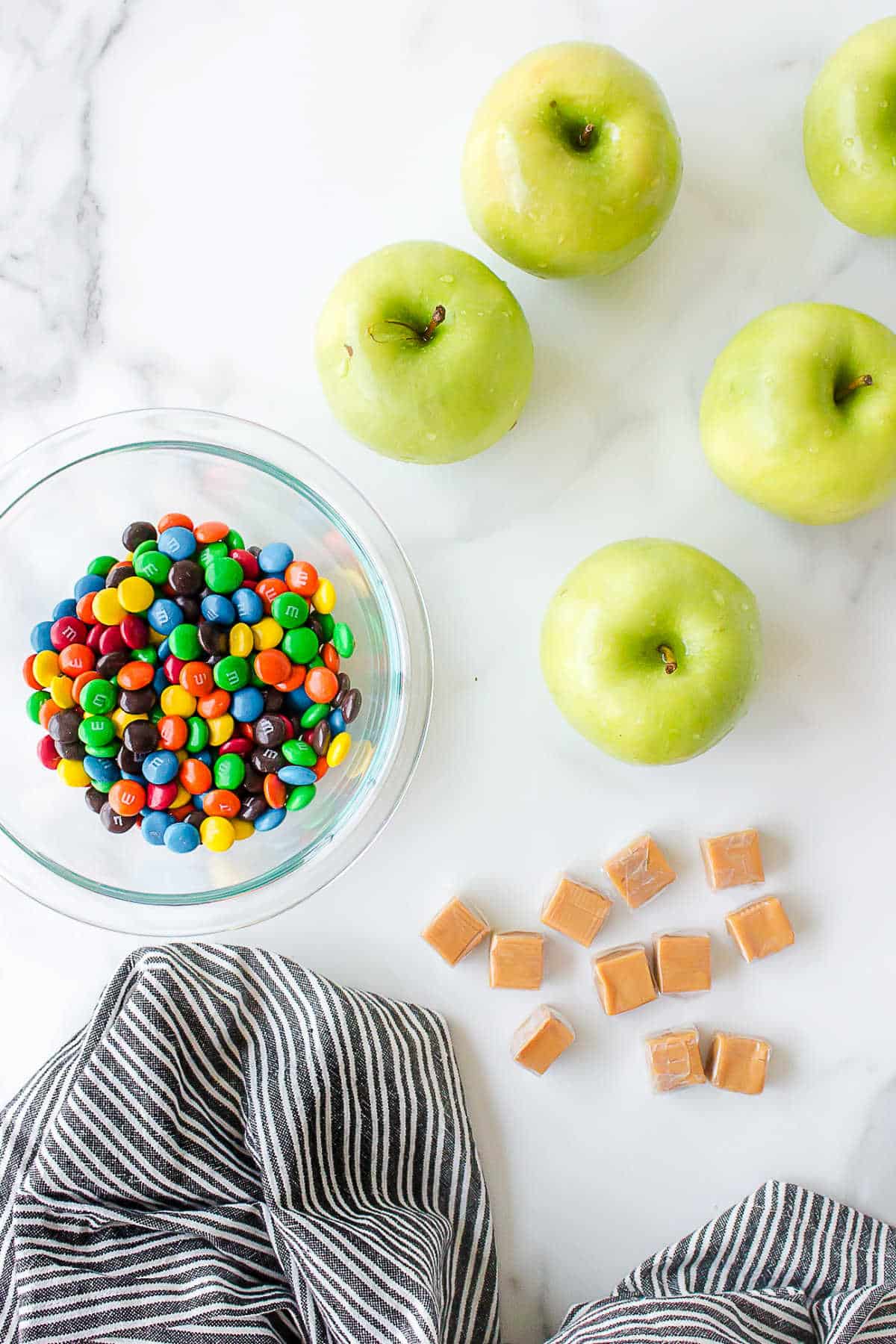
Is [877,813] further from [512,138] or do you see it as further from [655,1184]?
[512,138]

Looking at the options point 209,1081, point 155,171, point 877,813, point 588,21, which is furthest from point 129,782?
point 588,21

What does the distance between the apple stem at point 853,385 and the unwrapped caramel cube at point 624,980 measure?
21.1 inches

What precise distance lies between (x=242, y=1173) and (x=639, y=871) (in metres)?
0.47

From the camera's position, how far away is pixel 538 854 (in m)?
1.01

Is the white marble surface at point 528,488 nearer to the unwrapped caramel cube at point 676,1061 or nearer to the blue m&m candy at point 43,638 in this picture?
the unwrapped caramel cube at point 676,1061

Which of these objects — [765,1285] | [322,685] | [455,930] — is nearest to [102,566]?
[322,685]

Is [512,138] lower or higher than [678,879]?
higher

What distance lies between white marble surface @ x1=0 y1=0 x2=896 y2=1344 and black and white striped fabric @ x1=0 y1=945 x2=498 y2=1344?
0.04 metres

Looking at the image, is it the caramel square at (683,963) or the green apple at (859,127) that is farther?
the caramel square at (683,963)

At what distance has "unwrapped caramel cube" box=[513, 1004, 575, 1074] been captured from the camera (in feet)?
3.23

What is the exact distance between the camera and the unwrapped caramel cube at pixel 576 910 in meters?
0.99

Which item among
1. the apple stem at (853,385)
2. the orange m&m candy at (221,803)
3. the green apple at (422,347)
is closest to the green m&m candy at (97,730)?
the orange m&m candy at (221,803)

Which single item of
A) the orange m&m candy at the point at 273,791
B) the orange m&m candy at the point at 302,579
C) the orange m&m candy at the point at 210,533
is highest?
the orange m&m candy at the point at 210,533

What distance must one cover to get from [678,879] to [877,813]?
21 cm
